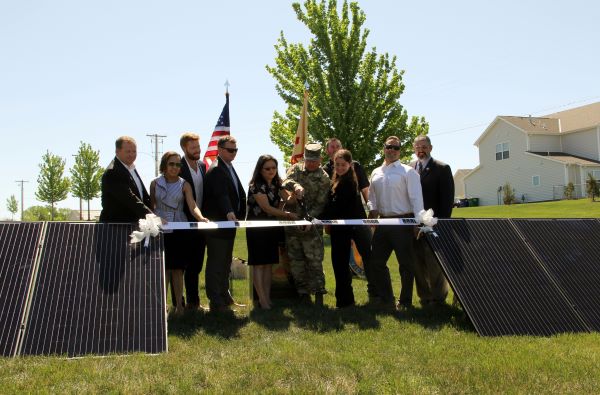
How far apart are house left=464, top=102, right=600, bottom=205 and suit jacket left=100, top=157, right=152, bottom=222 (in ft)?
136

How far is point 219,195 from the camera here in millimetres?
7133

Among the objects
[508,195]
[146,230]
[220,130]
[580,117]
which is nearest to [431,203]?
[146,230]

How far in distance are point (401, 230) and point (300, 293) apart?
5.41ft

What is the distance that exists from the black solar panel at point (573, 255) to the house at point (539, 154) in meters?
38.2

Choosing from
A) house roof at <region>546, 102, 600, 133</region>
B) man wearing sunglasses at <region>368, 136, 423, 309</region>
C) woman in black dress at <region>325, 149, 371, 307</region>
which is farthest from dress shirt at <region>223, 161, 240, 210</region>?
house roof at <region>546, 102, 600, 133</region>

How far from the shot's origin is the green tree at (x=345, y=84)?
83.8 feet

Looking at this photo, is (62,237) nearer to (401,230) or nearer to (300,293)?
(300,293)

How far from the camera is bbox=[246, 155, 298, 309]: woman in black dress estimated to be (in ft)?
24.1

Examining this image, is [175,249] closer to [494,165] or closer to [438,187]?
[438,187]

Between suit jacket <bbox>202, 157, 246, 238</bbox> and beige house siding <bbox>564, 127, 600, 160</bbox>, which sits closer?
suit jacket <bbox>202, 157, 246, 238</bbox>

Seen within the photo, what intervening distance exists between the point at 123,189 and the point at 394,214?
336 centimetres

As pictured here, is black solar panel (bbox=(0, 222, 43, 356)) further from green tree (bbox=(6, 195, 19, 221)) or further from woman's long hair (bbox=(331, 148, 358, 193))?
green tree (bbox=(6, 195, 19, 221))

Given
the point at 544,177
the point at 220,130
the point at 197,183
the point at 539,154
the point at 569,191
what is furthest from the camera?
the point at 539,154

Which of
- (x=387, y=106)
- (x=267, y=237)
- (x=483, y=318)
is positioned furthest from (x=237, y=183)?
(x=387, y=106)
